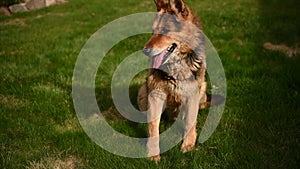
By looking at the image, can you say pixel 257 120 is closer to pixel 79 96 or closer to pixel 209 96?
pixel 209 96

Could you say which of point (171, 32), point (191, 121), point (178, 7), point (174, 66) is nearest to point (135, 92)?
point (191, 121)

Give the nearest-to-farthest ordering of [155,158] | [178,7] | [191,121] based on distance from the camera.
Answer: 1. [178,7]
2. [155,158]
3. [191,121]

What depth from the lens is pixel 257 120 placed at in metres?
3.86

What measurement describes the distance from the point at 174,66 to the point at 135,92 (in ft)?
5.29

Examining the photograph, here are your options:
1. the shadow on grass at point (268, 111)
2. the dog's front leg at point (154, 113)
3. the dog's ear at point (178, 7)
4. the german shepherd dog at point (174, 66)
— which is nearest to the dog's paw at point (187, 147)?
the german shepherd dog at point (174, 66)

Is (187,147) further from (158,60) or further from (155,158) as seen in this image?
(158,60)

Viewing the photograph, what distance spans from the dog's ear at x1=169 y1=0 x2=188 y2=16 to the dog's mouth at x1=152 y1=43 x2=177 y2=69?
0.28 m

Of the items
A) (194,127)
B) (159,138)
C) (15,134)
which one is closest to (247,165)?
(194,127)

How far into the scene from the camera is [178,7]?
10.4 feet

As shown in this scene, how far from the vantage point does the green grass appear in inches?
129

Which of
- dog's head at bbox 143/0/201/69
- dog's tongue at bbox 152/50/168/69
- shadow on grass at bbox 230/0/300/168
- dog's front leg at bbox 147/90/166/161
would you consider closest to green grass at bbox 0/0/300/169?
shadow on grass at bbox 230/0/300/168

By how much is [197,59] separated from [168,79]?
32 centimetres

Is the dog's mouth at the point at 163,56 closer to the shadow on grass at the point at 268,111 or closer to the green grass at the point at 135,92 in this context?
the green grass at the point at 135,92

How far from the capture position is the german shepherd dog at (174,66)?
3.20m
